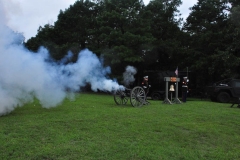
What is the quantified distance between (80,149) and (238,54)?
1854cm

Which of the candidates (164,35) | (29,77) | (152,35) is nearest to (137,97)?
(29,77)

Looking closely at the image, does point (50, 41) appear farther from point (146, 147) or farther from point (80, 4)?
point (146, 147)

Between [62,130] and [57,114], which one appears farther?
[57,114]

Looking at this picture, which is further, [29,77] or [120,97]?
[120,97]

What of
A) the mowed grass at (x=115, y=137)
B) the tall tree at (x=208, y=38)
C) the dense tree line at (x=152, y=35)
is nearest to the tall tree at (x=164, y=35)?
the dense tree line at (x=152, y=35)

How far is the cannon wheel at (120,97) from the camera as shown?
1281cm

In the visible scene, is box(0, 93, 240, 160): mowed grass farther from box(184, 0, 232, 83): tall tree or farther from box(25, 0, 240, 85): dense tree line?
box(184, 0, 232, 83): tall tree

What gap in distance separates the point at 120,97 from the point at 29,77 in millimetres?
5574

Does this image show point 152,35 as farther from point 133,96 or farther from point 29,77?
point 29,77

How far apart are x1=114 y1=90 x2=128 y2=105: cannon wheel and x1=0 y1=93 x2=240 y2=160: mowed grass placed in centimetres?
412

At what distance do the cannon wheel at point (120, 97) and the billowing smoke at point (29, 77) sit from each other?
2927mm

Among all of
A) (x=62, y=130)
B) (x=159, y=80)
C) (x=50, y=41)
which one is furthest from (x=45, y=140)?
(x=50, y=41)

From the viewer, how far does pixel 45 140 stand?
592cm

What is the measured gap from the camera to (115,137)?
632 centimetres
